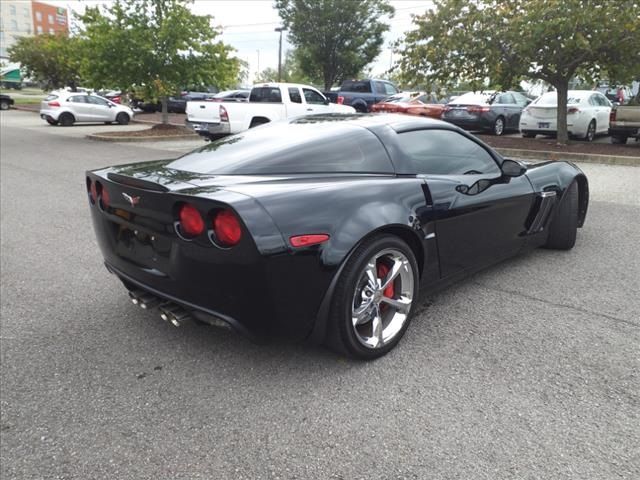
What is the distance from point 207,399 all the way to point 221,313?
0.45 meters

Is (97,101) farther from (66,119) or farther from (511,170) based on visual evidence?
(511,170)

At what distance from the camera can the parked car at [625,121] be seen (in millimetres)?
12969

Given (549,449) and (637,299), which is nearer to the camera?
(549,449)

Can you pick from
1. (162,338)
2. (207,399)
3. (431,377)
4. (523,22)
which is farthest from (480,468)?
(523,22)

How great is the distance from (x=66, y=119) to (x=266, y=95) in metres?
11.9

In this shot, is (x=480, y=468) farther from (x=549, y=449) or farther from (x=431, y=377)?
(x=431, y=377)

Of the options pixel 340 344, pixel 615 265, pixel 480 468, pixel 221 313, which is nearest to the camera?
pixel 480 468

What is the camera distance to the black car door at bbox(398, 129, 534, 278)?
3.28 m

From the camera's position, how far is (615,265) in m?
4.41

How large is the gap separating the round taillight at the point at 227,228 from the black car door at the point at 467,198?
1352 mm

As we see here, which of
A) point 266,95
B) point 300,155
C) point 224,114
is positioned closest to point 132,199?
point 300,155

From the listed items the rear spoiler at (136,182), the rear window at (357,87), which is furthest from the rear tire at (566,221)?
the rear window at (357,87)

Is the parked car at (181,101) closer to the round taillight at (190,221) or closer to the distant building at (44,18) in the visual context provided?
the round taillight at (190,221)

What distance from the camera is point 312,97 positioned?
14625mm
